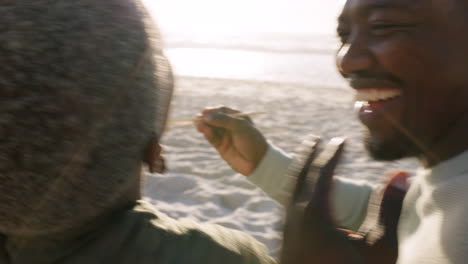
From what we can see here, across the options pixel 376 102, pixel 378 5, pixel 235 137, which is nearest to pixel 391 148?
pixel 376 102

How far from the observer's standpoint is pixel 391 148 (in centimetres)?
121

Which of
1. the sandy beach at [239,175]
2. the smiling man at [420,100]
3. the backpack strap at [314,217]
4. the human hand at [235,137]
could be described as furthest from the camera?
the sandy beach at [239,175]

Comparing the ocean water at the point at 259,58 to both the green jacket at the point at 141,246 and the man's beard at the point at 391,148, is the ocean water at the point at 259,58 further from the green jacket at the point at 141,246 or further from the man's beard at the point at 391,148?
the green jacket at the point at 141,246

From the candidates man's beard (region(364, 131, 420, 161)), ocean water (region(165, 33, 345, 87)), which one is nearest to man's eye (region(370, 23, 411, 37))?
man's beard (region(364, 131, 420, 161))

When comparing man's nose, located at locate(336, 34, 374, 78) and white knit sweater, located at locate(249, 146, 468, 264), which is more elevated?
man's nose, located at locate(336, 34, 374, 78)

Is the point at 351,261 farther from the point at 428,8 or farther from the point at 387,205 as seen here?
the point at 428,8

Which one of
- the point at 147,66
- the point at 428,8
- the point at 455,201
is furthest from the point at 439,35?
the point at 147,66

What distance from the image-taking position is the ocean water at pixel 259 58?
35.9ft

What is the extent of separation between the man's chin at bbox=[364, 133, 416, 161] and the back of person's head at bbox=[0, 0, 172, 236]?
61 centimetres

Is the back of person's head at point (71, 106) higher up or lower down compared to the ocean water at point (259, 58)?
higher up

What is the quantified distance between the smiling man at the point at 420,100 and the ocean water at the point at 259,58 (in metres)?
8.19

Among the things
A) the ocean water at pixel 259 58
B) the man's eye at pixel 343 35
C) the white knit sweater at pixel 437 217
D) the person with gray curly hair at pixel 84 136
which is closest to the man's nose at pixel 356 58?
the man's eye at pixel 343 35

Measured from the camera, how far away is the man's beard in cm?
118

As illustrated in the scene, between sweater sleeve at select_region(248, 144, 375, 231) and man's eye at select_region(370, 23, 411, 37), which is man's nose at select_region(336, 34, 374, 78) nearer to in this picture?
man's eye at select_region(370, 23, 411, 37)
